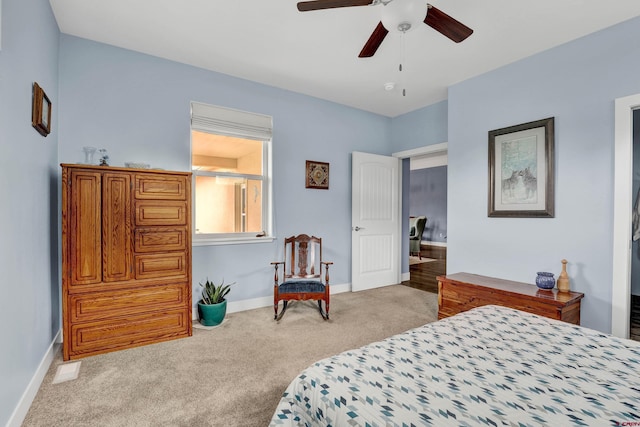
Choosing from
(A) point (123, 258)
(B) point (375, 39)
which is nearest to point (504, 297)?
(B) point (375, 39)

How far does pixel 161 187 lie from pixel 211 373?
1608 millimetres

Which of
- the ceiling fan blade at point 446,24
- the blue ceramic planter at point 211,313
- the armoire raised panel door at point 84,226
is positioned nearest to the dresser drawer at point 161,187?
the armoire raised panel door at point 84,226

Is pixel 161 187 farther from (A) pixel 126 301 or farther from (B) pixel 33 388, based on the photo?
(B) pixel 33 388

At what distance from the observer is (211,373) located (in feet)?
7.34

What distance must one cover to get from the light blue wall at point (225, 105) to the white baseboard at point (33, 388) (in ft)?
4.06

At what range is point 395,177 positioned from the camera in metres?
4.94

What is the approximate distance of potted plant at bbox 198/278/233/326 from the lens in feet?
10.2

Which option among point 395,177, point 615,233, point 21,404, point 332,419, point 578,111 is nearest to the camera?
point 332,419

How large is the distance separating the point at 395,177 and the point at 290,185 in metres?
1.84

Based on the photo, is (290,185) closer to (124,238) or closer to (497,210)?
(124,238)

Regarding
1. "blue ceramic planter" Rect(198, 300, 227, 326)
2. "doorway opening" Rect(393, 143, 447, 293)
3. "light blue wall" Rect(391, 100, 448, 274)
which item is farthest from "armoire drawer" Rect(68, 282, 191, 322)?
"doorway opening" Rect(393, 143, 447, 293)

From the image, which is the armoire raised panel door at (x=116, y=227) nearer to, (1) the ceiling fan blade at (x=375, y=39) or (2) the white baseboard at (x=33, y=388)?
(2) the white baseboard at (x=33, y=388)

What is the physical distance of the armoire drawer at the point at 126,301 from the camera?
2.45m

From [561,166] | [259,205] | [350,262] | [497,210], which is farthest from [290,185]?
[561,166]
